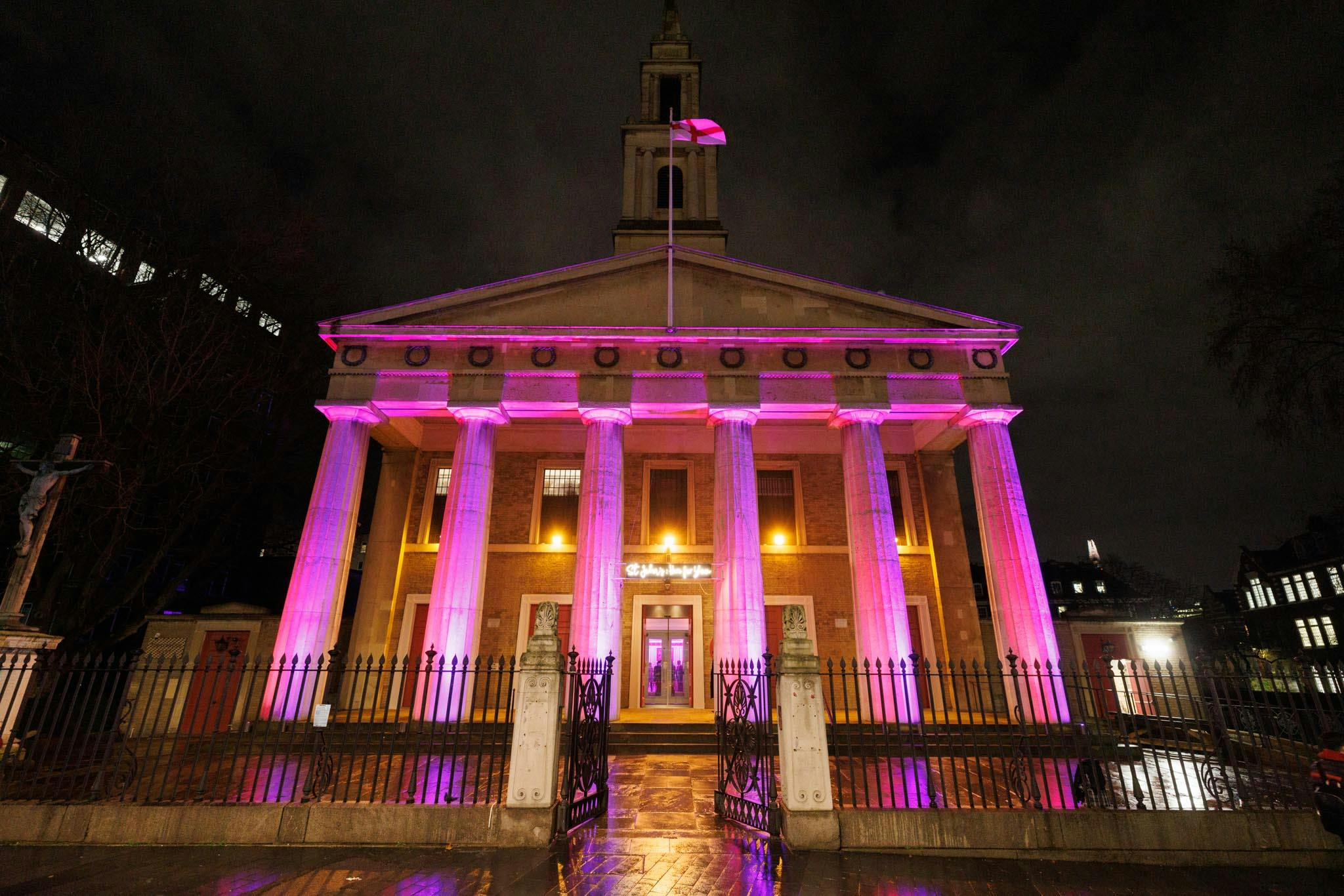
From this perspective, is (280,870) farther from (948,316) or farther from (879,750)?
(948,316)

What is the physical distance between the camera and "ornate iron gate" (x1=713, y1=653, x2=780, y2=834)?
7.45m

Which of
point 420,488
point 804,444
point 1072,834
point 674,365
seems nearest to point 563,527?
point 420,488

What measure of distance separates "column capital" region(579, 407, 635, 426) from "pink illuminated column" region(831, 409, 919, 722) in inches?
248

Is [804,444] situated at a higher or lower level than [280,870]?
higher

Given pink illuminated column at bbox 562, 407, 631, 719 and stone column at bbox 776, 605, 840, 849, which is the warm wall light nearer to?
pink illuminated column at bbox 562, 407, 631, 719

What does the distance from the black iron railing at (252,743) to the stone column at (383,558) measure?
2.75 metres

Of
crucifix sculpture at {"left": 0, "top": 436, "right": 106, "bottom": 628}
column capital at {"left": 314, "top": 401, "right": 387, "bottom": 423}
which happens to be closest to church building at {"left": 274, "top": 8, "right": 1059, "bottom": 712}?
column capital at {"left": 314, "top": 401, "right": 387, "bottom": 423}

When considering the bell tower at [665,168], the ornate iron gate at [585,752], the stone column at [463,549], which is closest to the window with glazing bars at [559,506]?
the stone column at [463,549]

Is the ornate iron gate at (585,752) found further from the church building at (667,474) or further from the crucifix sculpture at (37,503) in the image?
the crucifix sculpture at (37,503)

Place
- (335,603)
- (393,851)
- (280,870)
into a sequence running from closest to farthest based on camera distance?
1. (280,870)
2. (393,851)
3. (335,603)

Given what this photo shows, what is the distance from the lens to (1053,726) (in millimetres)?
14242

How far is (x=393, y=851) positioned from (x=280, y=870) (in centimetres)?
109

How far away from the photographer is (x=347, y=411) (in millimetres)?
17141

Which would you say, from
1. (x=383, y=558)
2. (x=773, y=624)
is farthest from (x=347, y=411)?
(x=773, y=624)
